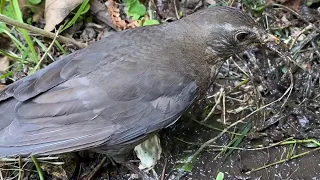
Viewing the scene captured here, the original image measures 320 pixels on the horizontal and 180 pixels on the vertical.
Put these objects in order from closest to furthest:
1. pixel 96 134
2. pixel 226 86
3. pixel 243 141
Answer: pixel 96 134 < pixel 243 141 < pixel 226 86

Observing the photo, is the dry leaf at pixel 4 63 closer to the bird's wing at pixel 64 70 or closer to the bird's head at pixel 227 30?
the bird's wing at pixel 64 70

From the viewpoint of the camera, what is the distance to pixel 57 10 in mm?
4152

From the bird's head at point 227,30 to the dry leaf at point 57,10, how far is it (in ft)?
3.30

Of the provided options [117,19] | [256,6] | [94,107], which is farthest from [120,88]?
[256,6]

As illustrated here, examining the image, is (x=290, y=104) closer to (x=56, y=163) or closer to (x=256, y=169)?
(x=256, y=169)

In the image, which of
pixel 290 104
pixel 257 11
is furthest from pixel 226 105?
pixel 257 11

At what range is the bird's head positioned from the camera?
3322 mm

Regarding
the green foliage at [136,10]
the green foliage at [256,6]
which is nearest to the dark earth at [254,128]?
the green foliage at [256,6]

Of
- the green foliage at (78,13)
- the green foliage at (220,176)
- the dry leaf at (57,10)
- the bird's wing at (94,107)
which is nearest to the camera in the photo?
the bird's wing at (94,107)

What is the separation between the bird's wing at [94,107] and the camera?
318 centimetres

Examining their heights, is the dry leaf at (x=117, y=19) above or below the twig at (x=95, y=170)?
above

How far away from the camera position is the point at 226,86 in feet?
13.1

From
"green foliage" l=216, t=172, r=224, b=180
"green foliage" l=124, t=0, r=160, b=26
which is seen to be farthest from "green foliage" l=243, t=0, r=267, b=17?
"green foliage" l=216, t=172, r=224, b=180

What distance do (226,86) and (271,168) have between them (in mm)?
636
